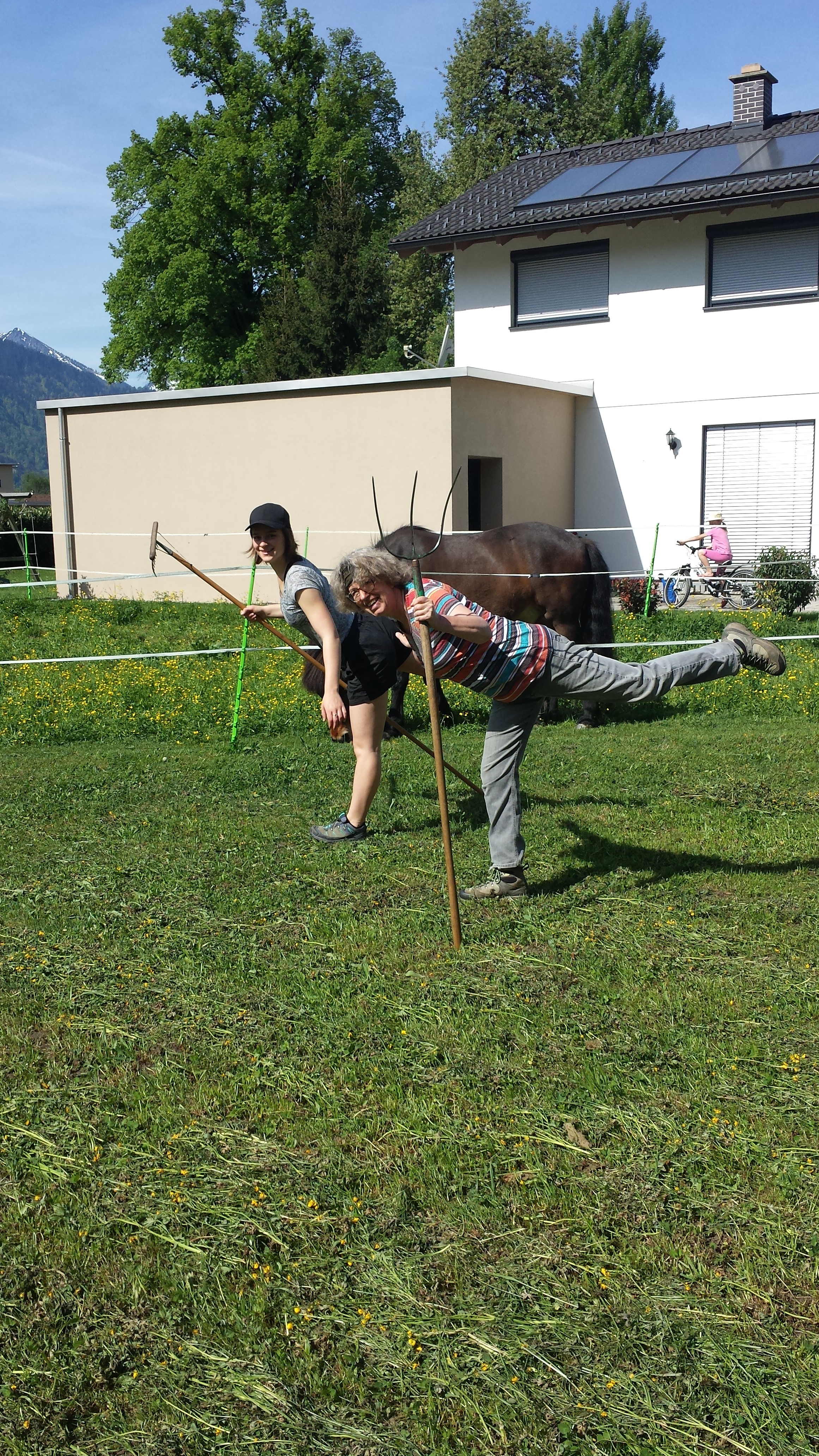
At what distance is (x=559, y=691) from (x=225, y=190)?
3809 centimetres

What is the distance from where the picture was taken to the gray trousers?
500 centimetres

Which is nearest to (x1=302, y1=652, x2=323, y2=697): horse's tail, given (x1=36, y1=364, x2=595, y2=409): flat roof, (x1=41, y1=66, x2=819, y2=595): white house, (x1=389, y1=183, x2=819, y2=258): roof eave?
(x1=36, y1=364, x2=595, y2=409): flat roof

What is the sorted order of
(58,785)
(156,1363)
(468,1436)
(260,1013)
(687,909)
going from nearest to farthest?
(468,1436), (156,1363), (260,1013), (687,909), (58,785)

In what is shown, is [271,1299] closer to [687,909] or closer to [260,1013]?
[260,1013]

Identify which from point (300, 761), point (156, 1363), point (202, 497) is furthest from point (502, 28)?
point (156, 1363)

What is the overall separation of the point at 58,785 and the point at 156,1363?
568 centimetres

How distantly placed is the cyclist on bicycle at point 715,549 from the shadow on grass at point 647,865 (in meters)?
13.2

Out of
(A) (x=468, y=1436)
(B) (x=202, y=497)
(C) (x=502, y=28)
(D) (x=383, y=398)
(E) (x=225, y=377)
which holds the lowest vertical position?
(A) (x=468, y=1436)

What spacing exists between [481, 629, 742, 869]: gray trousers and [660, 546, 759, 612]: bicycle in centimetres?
1291

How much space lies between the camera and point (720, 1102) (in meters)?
3.57

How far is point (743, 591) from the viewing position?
1844cm

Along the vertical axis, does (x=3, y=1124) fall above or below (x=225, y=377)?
below

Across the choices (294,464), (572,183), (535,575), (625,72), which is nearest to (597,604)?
(535,575)

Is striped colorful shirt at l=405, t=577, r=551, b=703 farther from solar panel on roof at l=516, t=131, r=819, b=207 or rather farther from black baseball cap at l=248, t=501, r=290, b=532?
solar panel on roof at l=516, t=131, r=819, b=207
